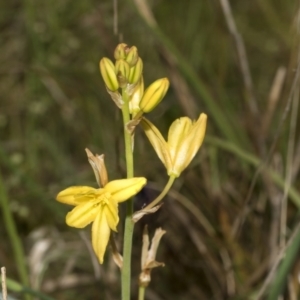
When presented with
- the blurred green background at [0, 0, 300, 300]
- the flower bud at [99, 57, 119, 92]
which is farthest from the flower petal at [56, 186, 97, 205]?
the blurred green background at [0, 0, 300, 300]

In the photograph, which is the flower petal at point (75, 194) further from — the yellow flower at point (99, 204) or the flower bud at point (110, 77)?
the flower bud at point (110, 77)

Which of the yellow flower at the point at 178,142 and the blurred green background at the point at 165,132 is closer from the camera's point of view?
the yellow flower at the point at 178,142

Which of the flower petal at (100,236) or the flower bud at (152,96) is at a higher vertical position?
the flower bud at (152,96)

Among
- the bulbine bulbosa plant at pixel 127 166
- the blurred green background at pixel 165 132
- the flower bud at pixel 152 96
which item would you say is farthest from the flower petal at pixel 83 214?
the blurred green background at pixel 165 132

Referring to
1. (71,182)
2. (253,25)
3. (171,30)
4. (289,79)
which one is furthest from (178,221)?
(253,25)

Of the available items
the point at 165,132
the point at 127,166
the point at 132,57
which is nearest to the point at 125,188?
the point at 127,166

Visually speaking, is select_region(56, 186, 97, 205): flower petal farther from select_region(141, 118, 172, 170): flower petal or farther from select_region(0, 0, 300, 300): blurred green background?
select_region(0, 0, 300, 300): blurred green background
